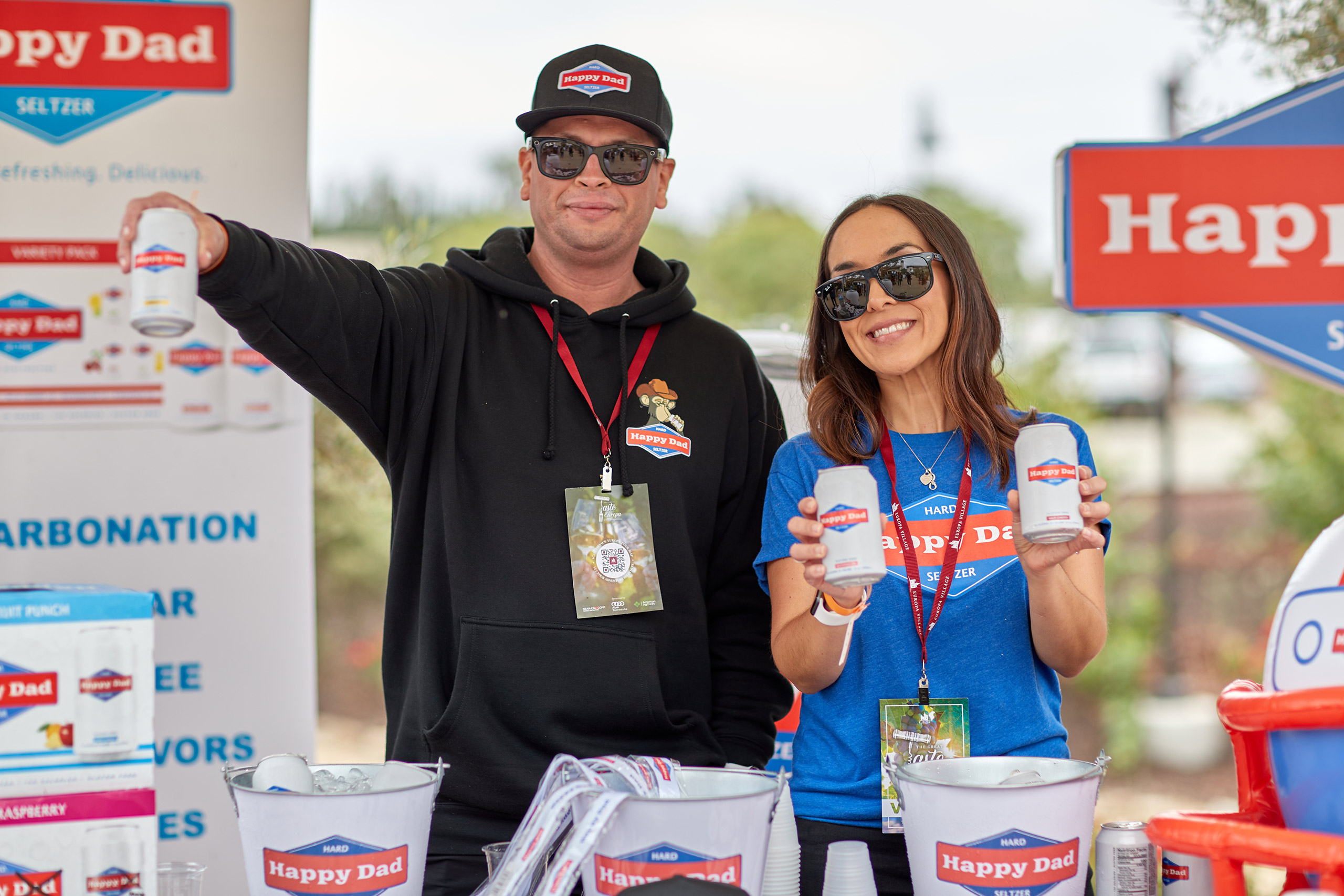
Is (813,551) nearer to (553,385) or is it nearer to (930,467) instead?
(930,467)

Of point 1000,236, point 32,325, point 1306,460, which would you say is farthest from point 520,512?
point 1000,236

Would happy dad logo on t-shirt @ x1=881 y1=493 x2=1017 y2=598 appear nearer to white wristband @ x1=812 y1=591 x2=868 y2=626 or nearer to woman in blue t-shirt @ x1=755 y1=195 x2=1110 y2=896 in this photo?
woman in blue t-shirt @ x1=755 y1=195 x2=1110 y2=896

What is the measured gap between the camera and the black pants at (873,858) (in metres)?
1.96

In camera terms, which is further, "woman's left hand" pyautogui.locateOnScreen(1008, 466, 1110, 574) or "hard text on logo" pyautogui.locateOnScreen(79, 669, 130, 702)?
"woman's left hand" pyautogui.locateOnScreen(1008, 466, 1110, 574)

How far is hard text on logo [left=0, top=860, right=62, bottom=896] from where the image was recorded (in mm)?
1503

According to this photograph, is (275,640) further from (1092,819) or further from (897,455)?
(1092,819)

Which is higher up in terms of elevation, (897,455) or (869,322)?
(869,322)

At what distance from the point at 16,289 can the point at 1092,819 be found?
9.03 ft

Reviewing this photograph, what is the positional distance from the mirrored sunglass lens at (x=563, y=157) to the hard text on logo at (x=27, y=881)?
1.55 metres

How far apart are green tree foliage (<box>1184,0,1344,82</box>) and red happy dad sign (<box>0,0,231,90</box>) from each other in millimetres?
2527

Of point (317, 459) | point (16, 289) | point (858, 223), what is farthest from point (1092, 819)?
point (317, 459)

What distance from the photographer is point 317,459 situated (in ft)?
14.8

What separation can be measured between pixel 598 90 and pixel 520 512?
2.86 ft

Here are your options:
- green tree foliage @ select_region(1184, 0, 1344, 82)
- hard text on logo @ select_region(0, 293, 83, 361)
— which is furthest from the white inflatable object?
hard text on logo @ select_region(0, 293, 83, 361)
